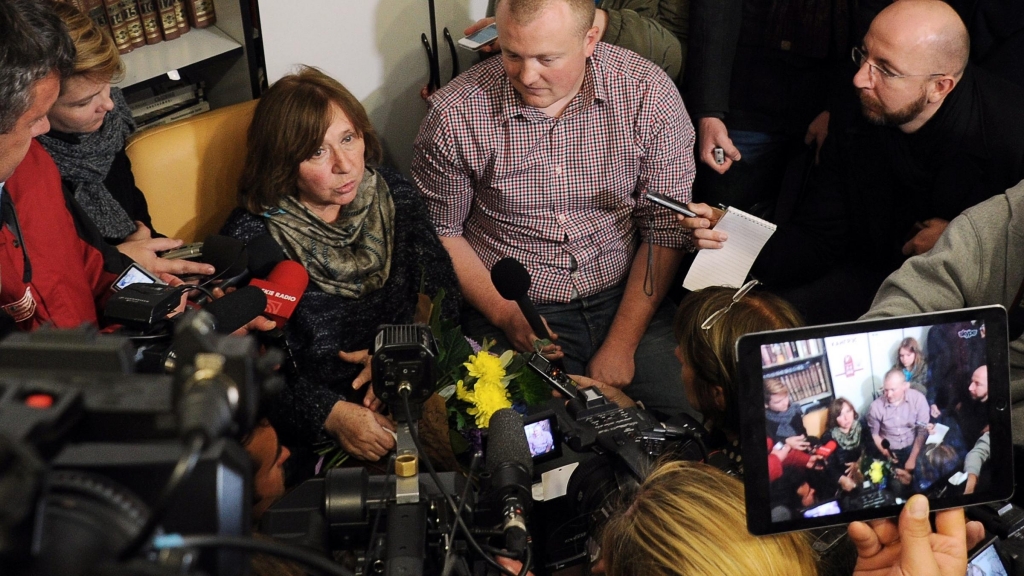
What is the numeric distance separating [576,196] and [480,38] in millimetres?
584

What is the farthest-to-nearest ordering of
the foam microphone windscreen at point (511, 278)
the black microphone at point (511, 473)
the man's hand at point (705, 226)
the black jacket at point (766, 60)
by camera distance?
the black jacket at point (766, 60) → the man's hand at point (705, 226) → the foam microphone windscreen at point (511, 278) → the black microphone at point (511, 473)

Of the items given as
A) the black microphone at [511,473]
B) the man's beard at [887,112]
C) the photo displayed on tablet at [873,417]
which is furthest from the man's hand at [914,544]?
the man's beard at [887,112]

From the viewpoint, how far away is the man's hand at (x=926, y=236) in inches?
89.1

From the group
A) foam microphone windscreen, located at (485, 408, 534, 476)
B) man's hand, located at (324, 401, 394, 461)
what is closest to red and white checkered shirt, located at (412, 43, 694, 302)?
man's hand, located at (324, 401, 394, 461)

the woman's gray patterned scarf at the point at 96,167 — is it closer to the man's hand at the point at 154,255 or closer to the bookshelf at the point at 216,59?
the man's hand at the point at 154,255

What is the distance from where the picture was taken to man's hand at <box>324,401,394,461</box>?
1969 mm

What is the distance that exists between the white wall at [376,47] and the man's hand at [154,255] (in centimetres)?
75

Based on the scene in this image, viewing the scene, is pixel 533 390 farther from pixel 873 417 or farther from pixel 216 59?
pixel 216 59

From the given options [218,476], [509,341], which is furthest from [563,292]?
[218,476]

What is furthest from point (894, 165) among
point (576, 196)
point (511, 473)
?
point (511, 473)

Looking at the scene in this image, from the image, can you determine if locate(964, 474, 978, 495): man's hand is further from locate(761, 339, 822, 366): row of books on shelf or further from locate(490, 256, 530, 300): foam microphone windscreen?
locate(490, 256, 530, 300): foam microphone windscreen

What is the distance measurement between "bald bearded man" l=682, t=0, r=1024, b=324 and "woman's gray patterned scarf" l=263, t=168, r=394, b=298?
773 millimetres

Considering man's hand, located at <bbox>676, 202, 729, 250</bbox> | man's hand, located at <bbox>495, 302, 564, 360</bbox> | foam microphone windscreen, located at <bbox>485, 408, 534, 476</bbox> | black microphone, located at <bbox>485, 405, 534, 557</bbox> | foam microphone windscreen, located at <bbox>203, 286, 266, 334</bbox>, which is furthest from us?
man's hand, located at <bbox>495, 302, 564, 360</bbox>

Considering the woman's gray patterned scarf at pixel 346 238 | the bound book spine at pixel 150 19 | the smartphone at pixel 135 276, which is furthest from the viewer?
the bound book spine at pixel 150 19
